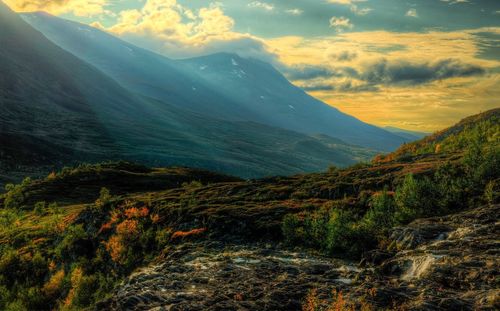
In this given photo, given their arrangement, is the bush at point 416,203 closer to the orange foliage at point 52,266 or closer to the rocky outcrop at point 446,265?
the rocky outcrop at point 446,265

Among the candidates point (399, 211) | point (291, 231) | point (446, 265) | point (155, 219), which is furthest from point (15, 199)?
point (446, 265)

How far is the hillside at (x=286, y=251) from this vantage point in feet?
69.4

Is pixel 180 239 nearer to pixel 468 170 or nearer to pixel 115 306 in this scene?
pixel 115 306

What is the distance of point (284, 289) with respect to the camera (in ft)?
75.0

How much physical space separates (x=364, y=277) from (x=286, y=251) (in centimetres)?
1072

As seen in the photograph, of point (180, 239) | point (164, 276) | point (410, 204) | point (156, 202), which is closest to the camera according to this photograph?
point (164, 276)

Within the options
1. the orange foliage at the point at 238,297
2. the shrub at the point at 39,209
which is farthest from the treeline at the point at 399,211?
the shrub at the point at 39,209

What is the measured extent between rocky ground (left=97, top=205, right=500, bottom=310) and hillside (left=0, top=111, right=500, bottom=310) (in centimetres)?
7

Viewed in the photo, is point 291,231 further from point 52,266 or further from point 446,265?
point 52,266

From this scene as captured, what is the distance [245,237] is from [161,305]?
670 inches

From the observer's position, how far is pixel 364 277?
23.2 m

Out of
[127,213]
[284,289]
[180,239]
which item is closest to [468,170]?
[284,289]

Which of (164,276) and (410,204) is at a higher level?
(410,204)

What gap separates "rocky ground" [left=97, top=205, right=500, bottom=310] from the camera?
19.4 meters
